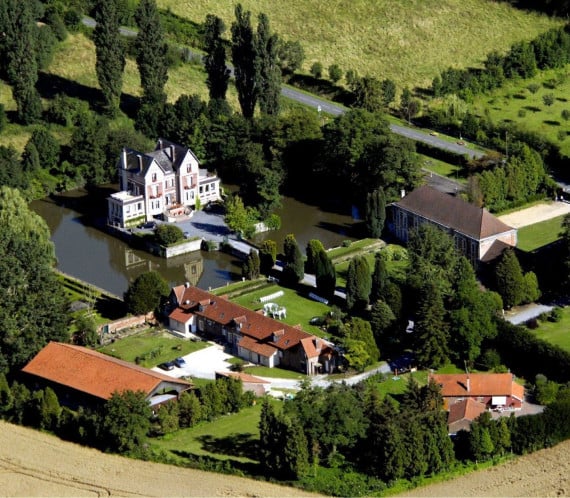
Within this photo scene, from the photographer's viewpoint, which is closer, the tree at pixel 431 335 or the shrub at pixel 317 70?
the tree at pixel 431 335

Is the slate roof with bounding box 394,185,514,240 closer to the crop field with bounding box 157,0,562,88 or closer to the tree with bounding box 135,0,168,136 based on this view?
the tree with bounding box 135,0,168,136

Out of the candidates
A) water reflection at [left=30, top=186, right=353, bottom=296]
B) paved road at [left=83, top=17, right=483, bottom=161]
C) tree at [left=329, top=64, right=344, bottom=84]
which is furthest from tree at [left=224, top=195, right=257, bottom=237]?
tree at [left=329, top=64, right=344, bottom=84]

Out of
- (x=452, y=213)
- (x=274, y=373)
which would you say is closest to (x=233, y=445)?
(x=274, y=373)

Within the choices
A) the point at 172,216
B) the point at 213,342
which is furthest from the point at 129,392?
the point at 172,216

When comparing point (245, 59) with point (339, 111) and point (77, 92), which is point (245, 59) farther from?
point (77, 92)

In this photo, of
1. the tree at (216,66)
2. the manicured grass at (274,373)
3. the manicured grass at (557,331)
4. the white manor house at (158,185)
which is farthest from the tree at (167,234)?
the manicured grass at (557,331)

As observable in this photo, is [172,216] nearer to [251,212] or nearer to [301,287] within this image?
[251,212]

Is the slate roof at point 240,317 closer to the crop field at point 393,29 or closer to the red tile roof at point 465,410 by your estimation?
the red tile roof at point 465,410
